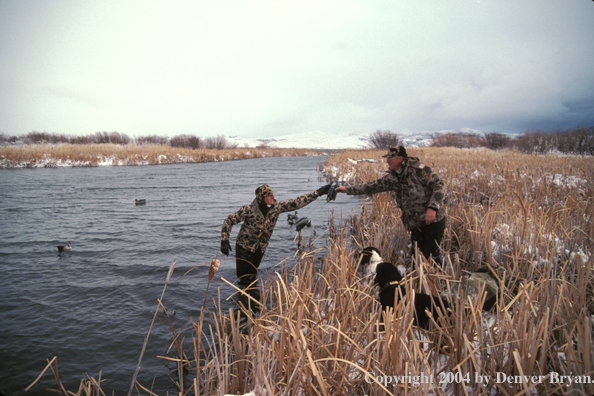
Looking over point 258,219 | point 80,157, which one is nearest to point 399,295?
point 258,219

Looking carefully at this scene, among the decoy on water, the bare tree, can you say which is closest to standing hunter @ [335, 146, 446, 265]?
the decoy on water

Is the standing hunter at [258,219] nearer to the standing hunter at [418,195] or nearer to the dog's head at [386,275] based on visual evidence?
the standing hunter at [418,195]

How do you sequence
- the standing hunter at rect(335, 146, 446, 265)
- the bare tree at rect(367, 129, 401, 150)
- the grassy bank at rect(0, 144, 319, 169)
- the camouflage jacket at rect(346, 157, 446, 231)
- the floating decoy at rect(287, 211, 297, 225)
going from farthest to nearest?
the bare tree at rect(367, 129, 401, 150)
the grassy bank at rect(0, 144, 319, 169)
the floating decoy at rect(287, 211, 297, 225)
the standing hunter at rect(335, 146, 446, 265)
the camouflage jacket at rect(346, 157, 446, 231)

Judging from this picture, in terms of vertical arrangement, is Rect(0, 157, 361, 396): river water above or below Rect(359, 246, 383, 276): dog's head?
below

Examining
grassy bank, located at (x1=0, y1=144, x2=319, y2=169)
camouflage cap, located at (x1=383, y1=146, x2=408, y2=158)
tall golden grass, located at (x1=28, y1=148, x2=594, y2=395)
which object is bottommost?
tall golden grass, located at (x1=28, y1=148, x2=594, y2=395)

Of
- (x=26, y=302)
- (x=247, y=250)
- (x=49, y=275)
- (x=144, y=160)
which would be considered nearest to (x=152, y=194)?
(x=49, y=275)

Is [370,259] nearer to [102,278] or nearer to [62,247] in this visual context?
[102,278]

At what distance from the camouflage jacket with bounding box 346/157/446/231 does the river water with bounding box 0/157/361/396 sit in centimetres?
183

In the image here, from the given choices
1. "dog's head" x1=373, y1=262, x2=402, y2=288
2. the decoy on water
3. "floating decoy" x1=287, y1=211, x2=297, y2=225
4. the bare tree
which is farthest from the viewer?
the bare tree

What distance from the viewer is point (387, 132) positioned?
4306 cm

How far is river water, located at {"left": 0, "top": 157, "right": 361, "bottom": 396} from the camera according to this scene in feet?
11.0

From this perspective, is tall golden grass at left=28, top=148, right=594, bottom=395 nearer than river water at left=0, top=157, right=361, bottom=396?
Yes

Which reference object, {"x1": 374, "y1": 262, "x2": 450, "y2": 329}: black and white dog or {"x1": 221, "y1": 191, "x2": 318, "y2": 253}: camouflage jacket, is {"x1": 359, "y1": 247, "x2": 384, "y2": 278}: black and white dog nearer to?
{"x1": 374, "y1": 262, "x2": 450, "y2": 329}: black and white dog

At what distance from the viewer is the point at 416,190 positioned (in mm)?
4148
